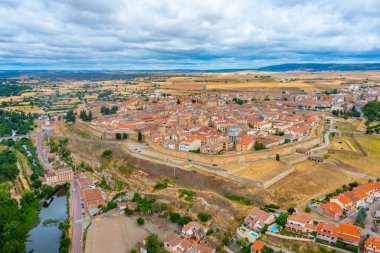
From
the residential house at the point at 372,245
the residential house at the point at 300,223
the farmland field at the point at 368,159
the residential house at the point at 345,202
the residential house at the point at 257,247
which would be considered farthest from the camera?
the farmland field at the point at 368,159

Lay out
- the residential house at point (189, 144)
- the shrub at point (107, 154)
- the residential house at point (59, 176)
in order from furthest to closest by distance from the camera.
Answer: the shrub at point (107, 154) < the residential house at point (189, 144) < the residential house at point (59, 176)

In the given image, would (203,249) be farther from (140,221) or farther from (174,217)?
(140,221)

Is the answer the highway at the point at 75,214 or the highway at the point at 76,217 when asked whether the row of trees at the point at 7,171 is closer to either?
the highway at the point at 75,214

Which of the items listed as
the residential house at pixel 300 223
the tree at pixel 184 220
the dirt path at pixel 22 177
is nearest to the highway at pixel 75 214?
the dirt path at pixel 22 177

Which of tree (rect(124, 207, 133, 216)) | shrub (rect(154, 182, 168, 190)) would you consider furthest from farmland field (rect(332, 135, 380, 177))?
tree (rect(124, 207, 133, 216))

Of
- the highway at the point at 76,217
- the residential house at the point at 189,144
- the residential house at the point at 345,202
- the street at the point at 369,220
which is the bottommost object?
the highway at the point at 76,217

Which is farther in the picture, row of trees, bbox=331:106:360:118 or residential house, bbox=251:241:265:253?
row of trees, bbox=331:106:360:118

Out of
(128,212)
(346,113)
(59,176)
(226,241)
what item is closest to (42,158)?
(59,176)

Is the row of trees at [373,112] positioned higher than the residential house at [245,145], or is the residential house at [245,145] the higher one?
the row of trees at [373,112]

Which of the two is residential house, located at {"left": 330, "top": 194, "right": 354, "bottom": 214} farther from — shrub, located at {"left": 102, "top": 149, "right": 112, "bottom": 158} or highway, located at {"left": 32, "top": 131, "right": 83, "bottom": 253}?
shrub, located at {"left": 102, "top": 149, "right": 112, "bottom": 158}
